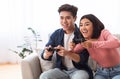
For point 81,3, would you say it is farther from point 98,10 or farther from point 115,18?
point 115,18

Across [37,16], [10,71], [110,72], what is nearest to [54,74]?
[110,72]

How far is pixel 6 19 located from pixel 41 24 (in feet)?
1.83

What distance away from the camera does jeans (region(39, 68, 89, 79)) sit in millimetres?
1950

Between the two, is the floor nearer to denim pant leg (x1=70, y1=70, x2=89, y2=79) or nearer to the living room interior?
the living room interior

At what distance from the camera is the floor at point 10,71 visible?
3.20 m

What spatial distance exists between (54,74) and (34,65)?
0.25m

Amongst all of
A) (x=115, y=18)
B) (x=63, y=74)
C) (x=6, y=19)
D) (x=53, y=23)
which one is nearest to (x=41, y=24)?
(x=53, y=23)

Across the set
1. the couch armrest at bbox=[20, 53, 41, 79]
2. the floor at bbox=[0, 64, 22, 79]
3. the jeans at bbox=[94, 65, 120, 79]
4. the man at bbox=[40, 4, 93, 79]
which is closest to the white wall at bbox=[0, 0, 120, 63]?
the floor at bbox=[0, 64, 22, 79]

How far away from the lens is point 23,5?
11.6 feet

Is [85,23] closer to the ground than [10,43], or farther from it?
farther from it

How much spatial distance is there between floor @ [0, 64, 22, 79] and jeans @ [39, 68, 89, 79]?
4.23ft

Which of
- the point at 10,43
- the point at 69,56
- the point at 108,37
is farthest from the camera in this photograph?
the point at 10,43

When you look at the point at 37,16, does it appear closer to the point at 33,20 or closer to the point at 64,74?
the point at 33,20

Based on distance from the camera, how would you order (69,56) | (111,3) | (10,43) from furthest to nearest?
(10,43) < (111,3) < (69,56)
